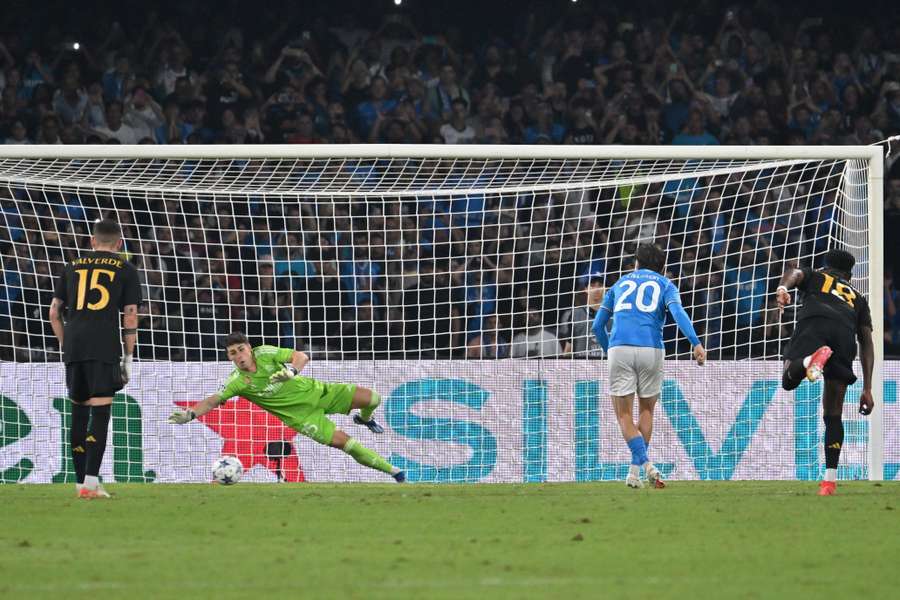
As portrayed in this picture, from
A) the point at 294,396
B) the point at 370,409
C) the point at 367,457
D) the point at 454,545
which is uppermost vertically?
the point at 294,396

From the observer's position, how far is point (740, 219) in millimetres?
13875

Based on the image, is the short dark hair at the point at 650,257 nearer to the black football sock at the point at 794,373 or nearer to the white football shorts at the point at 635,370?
the white football shorts at the point at 635,370

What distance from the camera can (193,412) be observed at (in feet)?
34.9

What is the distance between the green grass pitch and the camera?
204 inches

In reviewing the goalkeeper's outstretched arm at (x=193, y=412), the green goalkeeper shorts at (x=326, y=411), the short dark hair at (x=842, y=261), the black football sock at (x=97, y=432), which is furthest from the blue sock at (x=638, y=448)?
the black football sock at (x=97, y=432)

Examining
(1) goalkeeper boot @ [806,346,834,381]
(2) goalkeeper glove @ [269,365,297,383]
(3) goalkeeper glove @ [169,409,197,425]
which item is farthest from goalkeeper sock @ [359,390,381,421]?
(1) goalkeeper boot @ [806,346,834,381]

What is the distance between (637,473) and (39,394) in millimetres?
5602

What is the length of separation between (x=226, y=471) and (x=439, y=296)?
3619 mm

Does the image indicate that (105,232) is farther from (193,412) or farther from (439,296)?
(439,296)

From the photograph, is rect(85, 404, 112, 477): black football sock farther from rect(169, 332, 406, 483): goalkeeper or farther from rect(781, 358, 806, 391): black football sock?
rect(781, 358, 806, 391): black football sock

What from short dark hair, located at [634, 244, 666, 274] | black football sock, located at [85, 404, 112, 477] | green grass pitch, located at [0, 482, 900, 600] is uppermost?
short dark hair, located at [634, 244, 666, 274]

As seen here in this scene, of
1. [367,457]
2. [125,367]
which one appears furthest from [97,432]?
[367,457]

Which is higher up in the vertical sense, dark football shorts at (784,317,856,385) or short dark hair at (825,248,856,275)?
short dark hair at (825,248,856,275)

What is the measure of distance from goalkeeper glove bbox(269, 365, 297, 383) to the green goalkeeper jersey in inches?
3.3
